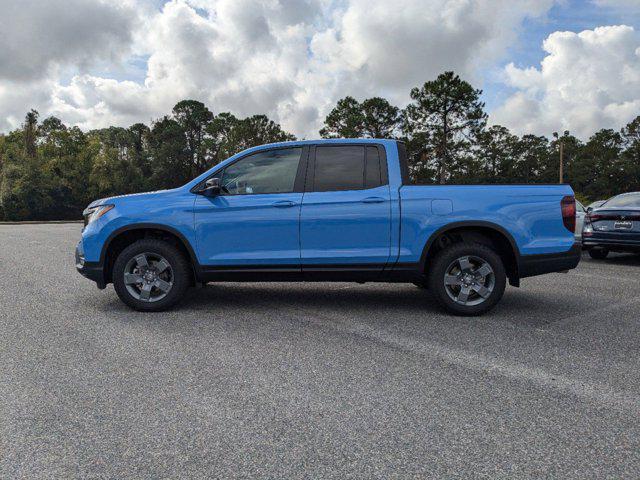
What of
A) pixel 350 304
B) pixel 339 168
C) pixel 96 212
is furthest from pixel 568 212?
pixel 96 212

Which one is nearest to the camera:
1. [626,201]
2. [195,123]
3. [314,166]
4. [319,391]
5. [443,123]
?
[319,391]

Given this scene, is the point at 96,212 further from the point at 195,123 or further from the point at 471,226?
the point at 195,123

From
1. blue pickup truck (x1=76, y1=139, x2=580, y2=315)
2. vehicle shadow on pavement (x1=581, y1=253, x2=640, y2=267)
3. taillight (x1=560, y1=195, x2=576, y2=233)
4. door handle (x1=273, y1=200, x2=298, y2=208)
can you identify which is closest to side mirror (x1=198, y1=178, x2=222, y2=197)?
blue pickup truck (x1=76, y1=139, x2=580, y2=315)

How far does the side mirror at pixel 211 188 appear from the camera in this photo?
5629mm

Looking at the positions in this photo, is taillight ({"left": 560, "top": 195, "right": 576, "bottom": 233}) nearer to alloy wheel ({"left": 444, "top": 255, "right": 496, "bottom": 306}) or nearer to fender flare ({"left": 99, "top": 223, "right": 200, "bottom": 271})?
alloy wheel ({"left": 444, "top": 255, "right": 496, "bottom": 306})

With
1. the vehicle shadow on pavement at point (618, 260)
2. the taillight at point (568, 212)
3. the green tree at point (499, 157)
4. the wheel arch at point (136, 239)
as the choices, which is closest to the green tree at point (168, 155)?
the green tree at point (499, 157)

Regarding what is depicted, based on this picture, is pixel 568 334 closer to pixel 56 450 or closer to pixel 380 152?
pixel 380 152

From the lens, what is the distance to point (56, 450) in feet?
8.85

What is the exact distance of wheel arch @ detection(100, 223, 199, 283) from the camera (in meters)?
5.75

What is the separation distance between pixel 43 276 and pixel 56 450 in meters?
6.83

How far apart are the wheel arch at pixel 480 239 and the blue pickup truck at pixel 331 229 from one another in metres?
0.01

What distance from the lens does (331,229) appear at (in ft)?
18.4

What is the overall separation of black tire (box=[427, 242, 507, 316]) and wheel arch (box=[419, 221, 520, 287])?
139mm

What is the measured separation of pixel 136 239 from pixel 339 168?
2.46 metres
